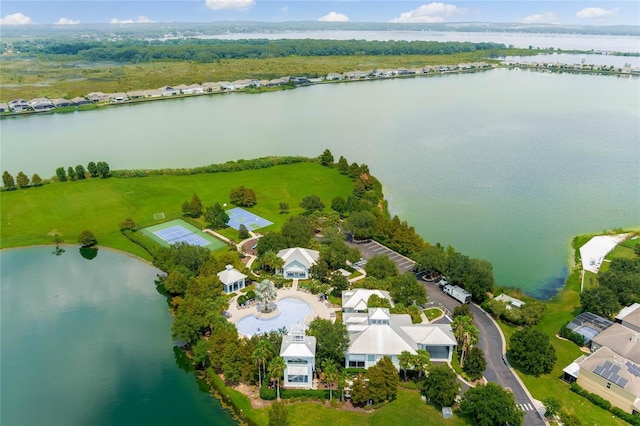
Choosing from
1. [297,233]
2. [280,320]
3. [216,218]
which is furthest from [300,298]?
[216,218]

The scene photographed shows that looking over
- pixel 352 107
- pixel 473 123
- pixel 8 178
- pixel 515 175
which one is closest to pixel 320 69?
pixel 352 107

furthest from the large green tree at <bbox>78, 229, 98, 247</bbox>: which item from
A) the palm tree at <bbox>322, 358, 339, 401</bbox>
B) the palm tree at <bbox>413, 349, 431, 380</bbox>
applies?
the palm tree at <bbox>413, 349, 431, 380</bbox>

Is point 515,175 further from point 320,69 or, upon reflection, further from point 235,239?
point 320,69

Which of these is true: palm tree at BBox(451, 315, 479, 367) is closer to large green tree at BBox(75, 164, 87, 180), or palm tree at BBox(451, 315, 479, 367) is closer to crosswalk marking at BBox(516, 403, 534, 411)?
crosswalk marking at BBox(516, 403, 534, 411)

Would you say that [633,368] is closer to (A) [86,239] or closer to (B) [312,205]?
(B) [312,205]

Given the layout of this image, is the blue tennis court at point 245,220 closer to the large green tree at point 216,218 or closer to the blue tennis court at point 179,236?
the large green tree at point 216,218

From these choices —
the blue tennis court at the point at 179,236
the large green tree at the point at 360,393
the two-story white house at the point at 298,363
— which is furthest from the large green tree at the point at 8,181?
the large green tree at the point at 360,393
